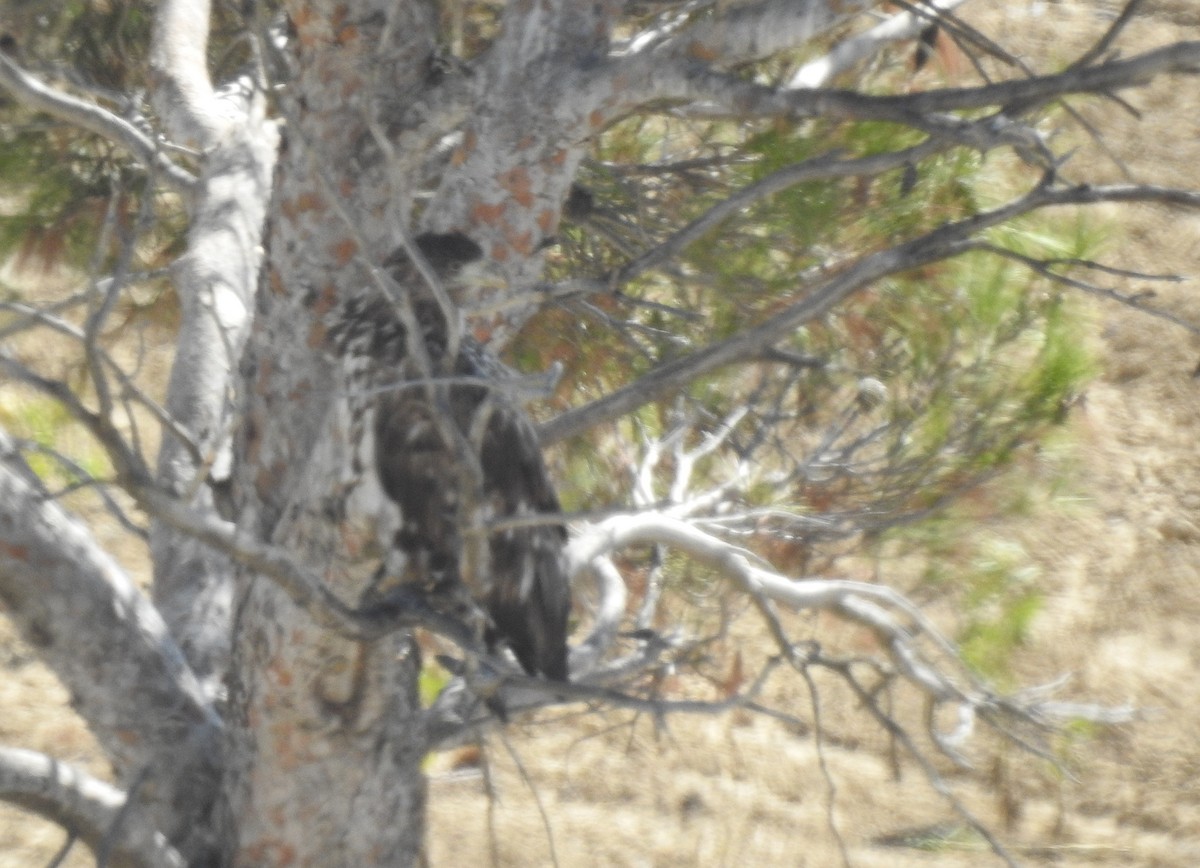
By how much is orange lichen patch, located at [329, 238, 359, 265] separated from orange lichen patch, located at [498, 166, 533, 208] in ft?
0.83

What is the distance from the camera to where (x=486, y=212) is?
6.39ft

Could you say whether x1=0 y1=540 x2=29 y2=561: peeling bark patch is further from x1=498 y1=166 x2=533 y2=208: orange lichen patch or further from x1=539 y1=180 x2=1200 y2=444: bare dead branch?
x1=539 y1=180 x2=1200 y2=444: bare dead branch

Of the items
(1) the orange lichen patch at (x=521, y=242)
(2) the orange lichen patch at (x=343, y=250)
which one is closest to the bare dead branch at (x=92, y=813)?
(2) the orange lichen patch at (x=343, y=250)

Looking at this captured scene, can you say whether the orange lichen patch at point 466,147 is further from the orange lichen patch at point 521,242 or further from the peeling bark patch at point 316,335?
the peeling bark patch at point 316,335

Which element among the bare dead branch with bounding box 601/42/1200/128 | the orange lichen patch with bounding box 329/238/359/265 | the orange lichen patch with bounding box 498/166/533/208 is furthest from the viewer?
the orange lichen patch with bounding box 329/238/359/265

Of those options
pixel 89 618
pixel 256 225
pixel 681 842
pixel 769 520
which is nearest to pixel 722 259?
pixel 769 520

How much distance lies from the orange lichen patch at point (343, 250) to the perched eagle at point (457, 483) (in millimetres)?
166

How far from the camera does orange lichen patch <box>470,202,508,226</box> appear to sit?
1.95 m

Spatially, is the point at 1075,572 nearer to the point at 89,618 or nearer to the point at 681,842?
the point at 681,842

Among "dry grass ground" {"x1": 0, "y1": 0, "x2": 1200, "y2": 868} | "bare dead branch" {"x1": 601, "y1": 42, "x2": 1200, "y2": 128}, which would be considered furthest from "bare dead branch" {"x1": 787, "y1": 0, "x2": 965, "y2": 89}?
"dry grass ground" {"x1": 0, "y1": 0, "x2": 1200, "y2": 868}

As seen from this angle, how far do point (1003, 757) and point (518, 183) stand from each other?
13.2 feet

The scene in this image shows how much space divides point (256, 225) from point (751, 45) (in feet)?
4.24

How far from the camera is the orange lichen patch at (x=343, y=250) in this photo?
80.0 inches

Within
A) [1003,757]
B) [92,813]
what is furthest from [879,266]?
[1003,757]
